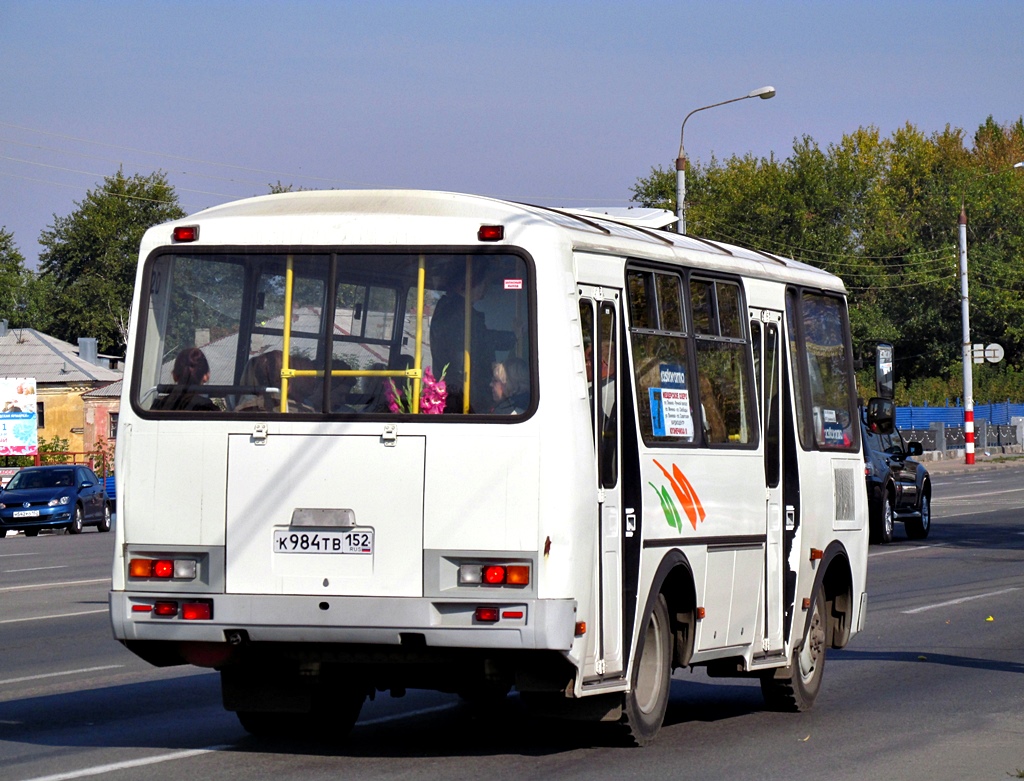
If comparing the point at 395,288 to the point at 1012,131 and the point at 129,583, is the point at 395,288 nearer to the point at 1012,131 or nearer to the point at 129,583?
the point at 129,583

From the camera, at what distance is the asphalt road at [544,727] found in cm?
813

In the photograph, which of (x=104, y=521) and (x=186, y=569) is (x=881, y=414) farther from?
(x=104, y=521)

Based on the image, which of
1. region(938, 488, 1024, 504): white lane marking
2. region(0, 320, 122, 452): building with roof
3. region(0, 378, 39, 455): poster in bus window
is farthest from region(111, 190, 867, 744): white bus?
region(0, 320, 122, 452): building with roof

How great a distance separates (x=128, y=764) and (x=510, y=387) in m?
2.63

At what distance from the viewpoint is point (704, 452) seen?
362 inches

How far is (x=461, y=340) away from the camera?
789cm

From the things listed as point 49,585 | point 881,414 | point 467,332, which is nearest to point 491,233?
point 467,332

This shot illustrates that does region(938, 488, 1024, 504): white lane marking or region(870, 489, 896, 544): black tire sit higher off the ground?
region(938, 488, 1024, 504): white lane marking

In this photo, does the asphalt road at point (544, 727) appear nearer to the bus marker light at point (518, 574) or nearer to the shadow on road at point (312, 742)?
the shadow on road at point (312, 742)

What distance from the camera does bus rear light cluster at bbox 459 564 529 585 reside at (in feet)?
24.7

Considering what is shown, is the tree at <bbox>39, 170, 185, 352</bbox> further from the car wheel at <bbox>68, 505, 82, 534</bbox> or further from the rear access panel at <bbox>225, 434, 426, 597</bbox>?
the rear access panel at <bbox>225, 434, 426, 597</bbox>

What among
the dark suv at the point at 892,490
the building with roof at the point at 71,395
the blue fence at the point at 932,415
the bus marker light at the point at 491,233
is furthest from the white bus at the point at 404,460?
the blue fence at the point at 932,415

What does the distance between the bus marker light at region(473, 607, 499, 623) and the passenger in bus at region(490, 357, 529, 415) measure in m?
0.91

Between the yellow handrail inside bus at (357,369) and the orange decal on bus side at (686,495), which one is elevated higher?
the yellow handrail inside bus at (357,369)
